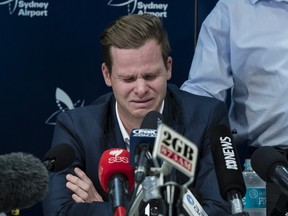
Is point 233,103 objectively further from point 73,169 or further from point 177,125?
point 73,169

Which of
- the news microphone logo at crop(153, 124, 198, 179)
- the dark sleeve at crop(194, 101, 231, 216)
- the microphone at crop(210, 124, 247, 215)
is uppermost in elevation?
the news microphone logo at crop(153, 124, 198, 179)

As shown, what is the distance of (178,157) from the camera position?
1.41m

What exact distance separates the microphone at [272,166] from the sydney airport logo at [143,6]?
1890mm

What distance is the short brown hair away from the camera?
2627mm

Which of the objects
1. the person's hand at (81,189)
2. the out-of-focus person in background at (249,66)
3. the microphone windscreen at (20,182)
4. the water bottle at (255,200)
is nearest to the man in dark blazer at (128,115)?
the person's hand at (81,189)

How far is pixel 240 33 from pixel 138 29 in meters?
0.63

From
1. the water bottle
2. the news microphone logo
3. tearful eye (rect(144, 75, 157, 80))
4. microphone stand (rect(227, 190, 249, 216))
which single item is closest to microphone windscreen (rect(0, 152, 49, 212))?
the news microphone logo

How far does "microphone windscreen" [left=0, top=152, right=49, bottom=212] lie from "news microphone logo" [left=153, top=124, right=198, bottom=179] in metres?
0.29

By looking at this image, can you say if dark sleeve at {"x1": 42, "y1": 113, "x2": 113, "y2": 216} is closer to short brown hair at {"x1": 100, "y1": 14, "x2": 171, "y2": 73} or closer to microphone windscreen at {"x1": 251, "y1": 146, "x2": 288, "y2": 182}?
short brown hair at {"x1": 100, "y1": 14, "x2": 171, "y2": 73}

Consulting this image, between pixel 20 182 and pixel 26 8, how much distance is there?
2.22m

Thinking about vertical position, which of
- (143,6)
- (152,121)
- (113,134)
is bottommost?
(113,134)

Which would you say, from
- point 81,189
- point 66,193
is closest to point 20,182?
point 81,189

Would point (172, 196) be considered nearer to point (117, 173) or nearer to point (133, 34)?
point (117, 173)

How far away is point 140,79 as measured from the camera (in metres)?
2.58
